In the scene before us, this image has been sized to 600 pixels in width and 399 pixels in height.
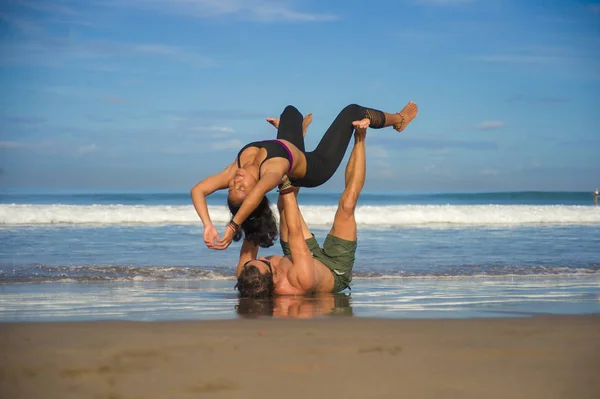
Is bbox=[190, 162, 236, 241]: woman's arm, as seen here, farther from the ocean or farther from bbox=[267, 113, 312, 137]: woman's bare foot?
bbox=[267, 113, 312, 137]: woman's bare foot

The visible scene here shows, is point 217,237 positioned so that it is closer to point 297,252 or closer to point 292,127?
point 297,252

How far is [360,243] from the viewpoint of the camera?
12969 millimetres

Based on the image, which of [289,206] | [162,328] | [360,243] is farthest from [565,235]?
[162,328]

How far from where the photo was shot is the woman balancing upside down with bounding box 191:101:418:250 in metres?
6.27

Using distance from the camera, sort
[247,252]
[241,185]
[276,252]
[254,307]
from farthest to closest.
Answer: [276,252] → [247,252] → [241,185] → [254,307]

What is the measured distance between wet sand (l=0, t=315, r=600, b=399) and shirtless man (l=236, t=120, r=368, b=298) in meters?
1.96

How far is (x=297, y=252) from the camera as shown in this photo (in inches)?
264

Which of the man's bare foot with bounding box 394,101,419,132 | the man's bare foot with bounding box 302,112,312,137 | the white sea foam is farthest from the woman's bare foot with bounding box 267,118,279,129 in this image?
the white sea foam

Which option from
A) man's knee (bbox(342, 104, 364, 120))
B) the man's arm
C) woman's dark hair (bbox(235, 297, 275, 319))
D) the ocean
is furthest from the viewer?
man's knee (bbox(342, 104, 364, 120))

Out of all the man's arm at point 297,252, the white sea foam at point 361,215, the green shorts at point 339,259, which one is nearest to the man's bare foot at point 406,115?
the green shorts at point 339,259

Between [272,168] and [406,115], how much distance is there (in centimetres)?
274

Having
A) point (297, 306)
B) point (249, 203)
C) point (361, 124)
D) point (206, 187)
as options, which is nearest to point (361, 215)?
point (361, 124)

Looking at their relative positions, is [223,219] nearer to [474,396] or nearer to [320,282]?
[320,282]

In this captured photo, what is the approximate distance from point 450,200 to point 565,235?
30.8 metres
